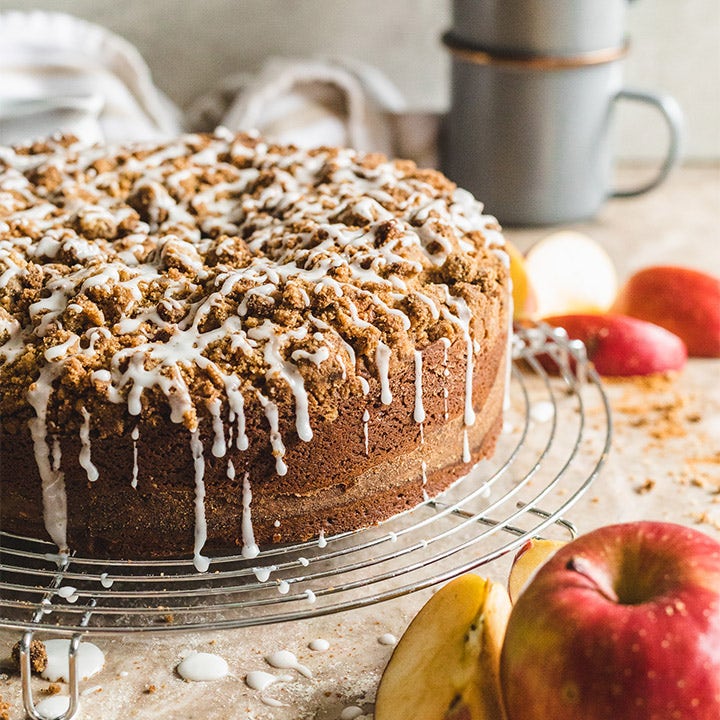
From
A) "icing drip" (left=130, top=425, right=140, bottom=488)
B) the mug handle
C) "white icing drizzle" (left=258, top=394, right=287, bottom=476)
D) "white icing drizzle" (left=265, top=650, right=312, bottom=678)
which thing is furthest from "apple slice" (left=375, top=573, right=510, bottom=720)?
the mug handle

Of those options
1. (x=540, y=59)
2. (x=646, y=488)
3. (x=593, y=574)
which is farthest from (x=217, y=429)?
(x=540, y=59)

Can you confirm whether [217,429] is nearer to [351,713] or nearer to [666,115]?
[351,713]

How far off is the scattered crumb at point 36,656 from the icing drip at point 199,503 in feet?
0.61

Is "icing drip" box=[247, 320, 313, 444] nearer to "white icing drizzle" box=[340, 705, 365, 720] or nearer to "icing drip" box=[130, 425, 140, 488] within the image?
"icing drip" box=[130, 425, 140, 488]

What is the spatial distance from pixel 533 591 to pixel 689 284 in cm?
110

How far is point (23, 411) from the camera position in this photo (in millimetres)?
1178

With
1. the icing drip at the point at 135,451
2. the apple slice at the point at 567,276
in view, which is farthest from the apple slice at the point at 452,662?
the apple slice at the point at 567,276

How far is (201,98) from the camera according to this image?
2.52 metres

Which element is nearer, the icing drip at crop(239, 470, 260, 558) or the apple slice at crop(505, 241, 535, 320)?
the icing drip at crop(239, 470, 260, 558)

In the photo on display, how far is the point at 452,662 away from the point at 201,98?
1.80 meters

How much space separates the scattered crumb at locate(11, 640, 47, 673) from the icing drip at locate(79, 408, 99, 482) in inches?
7.3

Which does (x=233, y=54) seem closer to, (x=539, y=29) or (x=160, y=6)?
(x=160, y=6)

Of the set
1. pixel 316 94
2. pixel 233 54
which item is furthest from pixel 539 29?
pixel 233 54

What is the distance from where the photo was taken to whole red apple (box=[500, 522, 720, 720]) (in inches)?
36.0
